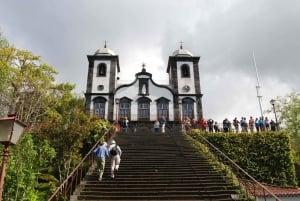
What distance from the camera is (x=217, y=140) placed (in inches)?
888

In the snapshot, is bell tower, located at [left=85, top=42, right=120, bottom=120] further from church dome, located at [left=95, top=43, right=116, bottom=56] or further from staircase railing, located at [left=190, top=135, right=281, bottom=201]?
staircase railing, located at [left=190, top=135, right=281, bottom=201]

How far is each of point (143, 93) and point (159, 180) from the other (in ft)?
75.6

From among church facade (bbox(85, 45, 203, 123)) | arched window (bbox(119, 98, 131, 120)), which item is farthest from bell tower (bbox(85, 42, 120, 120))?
arched window (bbox(119, 98, 131, 120))

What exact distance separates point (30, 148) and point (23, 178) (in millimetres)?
1525

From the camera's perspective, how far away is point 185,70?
37562mm

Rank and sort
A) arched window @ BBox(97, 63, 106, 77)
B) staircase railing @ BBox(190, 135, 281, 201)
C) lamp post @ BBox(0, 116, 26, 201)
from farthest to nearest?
arched window @ BBox(97, 63, 106, 77) → staircase railing @ BBox(190, 135, 281, 201) → lamp post @ BBox(0, 116, 26, 201)

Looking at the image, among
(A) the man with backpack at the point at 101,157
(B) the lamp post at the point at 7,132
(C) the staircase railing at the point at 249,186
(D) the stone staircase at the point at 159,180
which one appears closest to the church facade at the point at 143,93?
(C) the staircase railing at the point at 249,186

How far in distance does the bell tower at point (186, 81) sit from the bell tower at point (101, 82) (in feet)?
21.7

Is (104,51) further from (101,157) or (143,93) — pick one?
(101,157)

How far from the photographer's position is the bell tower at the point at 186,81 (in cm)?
3459

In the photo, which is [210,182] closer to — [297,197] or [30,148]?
[297,197]

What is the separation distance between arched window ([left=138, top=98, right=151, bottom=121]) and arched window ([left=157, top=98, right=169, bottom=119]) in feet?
3.42

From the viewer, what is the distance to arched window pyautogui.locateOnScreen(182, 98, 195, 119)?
112 ft

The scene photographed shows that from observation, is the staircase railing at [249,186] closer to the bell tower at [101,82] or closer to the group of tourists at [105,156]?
the group of tourists at [105,156]
